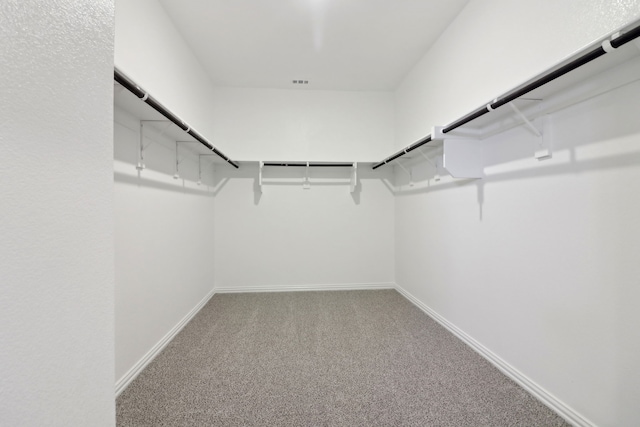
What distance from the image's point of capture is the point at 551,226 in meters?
1.45

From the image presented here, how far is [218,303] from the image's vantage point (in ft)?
10.2

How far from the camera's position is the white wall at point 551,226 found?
3.84 feet

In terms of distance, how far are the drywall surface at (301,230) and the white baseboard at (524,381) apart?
1343 millimetres

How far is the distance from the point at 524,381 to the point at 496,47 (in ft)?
6.97

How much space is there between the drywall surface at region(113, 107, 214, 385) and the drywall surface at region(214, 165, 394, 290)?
24.1 inches

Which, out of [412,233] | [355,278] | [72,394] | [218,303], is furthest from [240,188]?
[72,394]

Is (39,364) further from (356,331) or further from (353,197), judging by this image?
(353,197)

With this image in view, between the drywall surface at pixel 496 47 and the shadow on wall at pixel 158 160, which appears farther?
the shadow on wall at pixel 158 160

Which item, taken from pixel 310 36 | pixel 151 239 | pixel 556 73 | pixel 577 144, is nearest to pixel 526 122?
pixel 577 144

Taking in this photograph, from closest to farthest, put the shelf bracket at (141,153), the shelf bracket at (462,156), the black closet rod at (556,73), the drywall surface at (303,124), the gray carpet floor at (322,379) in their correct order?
1. the black closet rod at (556,73)
2. the gray carpet floor at (322,379)
3. the shelf bracket at (141,153)
4. the shelf bracket at (462,156)
5. the drywall surface at (303,124)

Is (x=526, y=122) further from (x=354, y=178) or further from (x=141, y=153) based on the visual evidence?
(x=141, y=153)

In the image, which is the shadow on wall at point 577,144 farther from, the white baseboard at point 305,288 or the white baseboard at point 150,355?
the white baseboard at point 150,355

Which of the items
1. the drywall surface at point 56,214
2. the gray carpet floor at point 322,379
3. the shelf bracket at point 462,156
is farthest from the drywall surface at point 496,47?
the gray carpet floor at point 322,379

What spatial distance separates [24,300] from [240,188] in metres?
3.14
